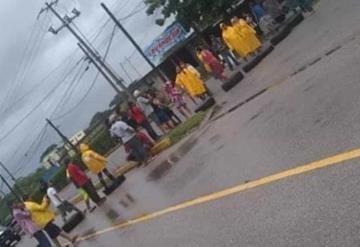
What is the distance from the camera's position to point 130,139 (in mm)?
22344

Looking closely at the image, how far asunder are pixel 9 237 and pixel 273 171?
3210cm

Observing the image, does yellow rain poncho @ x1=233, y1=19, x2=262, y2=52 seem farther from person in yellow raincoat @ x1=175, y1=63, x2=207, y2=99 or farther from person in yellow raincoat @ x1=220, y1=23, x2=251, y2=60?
person in yellow raincoat @ x1=175, y1=63, x2=207, y2=99

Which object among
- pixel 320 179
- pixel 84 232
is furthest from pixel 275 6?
pixel 320 179

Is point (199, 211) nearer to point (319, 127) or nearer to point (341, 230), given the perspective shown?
point (319, 127)

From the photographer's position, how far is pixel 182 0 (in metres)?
44.2

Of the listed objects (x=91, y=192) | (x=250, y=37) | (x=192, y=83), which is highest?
(x=192, y=83)

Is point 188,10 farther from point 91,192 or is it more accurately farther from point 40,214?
point 40,214

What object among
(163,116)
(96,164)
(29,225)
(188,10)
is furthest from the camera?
(188,10)

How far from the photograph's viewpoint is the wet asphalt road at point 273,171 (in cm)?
736

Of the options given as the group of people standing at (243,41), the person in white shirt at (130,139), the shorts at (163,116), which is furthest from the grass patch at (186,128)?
the group of people standing at (243,41)

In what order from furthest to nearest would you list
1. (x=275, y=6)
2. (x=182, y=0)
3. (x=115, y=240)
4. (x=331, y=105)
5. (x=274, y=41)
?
1. (x=182, y=0)
2. (x=275, y=6)
3. (x=274, y=41)
4. (x=115, y=240)
5. (x=331, y=105)

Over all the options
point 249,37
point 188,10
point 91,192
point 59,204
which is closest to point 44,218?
point 91,192

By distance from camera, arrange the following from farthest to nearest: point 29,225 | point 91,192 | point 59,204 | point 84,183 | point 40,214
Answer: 1. point 59,204
2. point 84,183
3. point 91,192
4. point 40,214
5. point 29,225

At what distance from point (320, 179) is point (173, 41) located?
3822 centimetres
